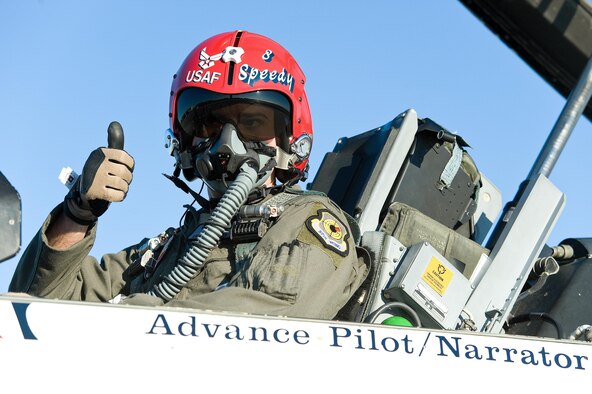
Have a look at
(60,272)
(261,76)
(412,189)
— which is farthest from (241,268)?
(412,189)

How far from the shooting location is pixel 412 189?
13.1ft

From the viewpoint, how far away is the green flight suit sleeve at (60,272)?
10.8 feet

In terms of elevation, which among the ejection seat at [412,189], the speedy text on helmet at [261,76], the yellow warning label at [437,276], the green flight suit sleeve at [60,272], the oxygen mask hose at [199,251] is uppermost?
the speedy text on helmet at [261,76]

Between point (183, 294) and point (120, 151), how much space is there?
542mm

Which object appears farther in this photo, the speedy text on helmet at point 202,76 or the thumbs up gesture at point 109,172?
the speedy text on helmet at point 202,76

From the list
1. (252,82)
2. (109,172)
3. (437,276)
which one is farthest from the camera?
(252,82)

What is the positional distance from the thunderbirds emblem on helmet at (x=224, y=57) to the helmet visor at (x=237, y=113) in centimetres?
11

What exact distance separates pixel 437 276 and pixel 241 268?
29.0 inches

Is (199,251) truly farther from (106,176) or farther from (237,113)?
(237,113)

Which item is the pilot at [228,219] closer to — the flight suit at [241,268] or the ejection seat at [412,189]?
the flight suit at [241,268]

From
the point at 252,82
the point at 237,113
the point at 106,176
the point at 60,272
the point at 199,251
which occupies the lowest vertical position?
the point at 60,272

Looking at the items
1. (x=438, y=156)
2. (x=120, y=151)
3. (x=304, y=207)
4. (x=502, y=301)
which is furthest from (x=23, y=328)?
(x=438, y=156)

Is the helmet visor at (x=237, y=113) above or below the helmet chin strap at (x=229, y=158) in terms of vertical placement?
above

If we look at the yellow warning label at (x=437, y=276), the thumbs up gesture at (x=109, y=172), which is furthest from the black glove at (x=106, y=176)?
the yellow warning label at (x=437, y=276)
